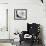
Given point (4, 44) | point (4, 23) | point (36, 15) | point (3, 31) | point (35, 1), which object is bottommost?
point (4, 44)

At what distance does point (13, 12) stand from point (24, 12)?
398 millimetres

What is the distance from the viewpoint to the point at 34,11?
13.1 feet

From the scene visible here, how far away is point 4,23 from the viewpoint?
13.5 ft

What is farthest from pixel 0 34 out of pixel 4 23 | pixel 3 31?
pixel 4 23

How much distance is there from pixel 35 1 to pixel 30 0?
18cm

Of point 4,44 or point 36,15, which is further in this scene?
point 36,15

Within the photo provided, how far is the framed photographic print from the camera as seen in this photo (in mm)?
4031

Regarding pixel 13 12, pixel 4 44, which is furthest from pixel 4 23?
pixel 4 44

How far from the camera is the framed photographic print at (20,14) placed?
4.03m

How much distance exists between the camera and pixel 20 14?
4043 millimetres

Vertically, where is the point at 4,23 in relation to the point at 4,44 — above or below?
above

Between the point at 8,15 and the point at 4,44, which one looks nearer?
the point at 4,44

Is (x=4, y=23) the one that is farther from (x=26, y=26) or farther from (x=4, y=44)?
(x=4, y=44)

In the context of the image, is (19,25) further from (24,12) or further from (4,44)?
(4,44)
